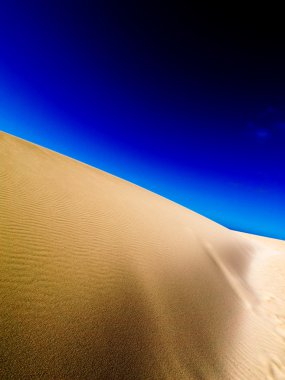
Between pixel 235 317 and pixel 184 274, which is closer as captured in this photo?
pixel 235 317

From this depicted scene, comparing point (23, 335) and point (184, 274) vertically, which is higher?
point (184, 274)

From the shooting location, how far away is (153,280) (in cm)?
496

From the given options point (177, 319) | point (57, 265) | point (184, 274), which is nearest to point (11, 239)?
point (57, 265)

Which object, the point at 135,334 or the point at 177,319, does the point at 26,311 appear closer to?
the point at 135,334

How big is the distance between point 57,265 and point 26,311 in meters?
1.16

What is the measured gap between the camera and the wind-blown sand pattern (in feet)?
8.14

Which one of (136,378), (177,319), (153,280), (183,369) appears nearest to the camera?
(136,378)

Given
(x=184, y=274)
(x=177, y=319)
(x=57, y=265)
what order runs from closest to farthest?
(x=57, y=265) < (x=177, y=319) < (x=184, y=274)

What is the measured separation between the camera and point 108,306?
341 centimetres

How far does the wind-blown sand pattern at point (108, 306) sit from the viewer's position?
2.48 m

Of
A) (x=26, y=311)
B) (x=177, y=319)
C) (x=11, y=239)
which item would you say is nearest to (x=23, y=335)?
(x=26, y=311)

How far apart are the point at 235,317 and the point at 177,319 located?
211 centimetres

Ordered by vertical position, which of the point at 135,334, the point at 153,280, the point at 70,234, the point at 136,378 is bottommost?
the point at 136,378

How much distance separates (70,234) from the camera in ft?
16.6
